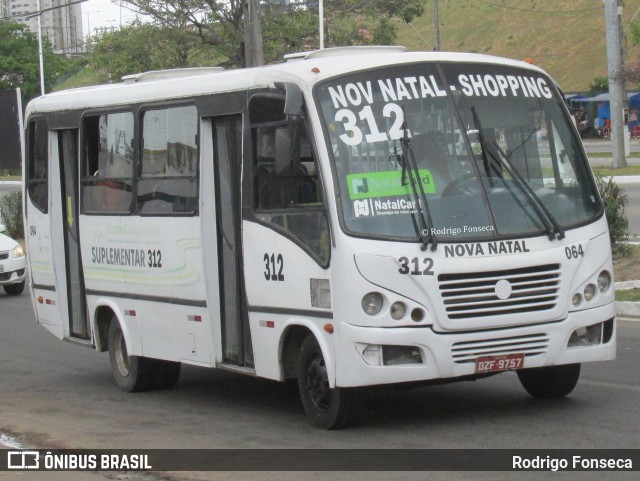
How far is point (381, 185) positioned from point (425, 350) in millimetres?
1143

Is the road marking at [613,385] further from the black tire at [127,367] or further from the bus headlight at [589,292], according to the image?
the black tire at [127,367]

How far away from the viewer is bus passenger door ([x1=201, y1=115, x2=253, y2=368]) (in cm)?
961

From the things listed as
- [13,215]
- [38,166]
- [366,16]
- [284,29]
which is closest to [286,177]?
[38,166]

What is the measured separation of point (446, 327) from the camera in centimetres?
822

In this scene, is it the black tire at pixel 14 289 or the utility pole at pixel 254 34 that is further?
the utility pole at pixel 254 34

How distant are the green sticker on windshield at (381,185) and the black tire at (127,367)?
12.2 feet

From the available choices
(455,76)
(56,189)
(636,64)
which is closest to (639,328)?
(455,76)

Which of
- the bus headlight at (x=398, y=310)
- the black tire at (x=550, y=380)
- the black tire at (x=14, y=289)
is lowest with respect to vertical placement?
the black tire at (x=14, y=289)

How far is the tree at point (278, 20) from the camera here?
47438 mm

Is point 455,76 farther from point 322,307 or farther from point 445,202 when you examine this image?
point 322,307

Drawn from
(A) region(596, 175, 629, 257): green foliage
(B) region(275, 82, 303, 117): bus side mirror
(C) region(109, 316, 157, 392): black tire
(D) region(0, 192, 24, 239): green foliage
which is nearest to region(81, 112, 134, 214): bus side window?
(C) region(109, 316, 157, 392): black tire

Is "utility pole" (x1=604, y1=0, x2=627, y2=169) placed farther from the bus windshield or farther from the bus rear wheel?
the bus windshield

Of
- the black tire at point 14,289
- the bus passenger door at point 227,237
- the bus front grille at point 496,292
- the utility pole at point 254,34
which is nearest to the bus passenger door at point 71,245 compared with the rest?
the bus passenger door at point 227,237

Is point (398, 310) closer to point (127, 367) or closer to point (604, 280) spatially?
point (604, 280)
